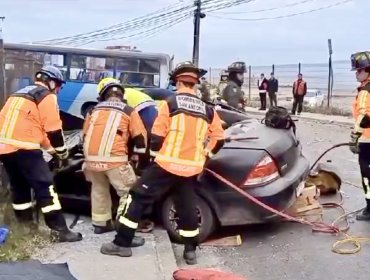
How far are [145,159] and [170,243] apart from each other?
Result: 0.89m

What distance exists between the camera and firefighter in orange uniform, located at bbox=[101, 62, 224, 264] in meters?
5.52

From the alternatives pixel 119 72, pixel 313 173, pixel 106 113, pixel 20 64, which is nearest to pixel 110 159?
pixel 106 113

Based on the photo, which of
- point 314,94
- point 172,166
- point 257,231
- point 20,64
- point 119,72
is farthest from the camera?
point 314,94

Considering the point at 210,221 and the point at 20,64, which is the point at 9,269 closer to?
the point at 210,221

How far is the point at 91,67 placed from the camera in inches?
699

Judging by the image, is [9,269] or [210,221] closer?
[9,269]

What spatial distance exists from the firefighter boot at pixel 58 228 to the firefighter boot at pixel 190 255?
3.24 feet

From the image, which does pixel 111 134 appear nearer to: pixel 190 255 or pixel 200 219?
pixel 200 219

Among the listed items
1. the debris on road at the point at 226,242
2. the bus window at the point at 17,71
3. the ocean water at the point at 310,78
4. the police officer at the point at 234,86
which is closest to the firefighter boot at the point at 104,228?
the debris on road at the point at 226,242

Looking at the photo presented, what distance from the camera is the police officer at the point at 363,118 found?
6945 mm

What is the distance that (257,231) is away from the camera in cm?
681

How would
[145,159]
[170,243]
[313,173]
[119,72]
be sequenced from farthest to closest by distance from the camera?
[119,72]
[313,173]
[145,159]
[170,243]

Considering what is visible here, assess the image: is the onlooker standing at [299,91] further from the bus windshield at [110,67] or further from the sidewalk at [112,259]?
the sidewalk at [112,259]

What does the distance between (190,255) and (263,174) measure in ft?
3.43
